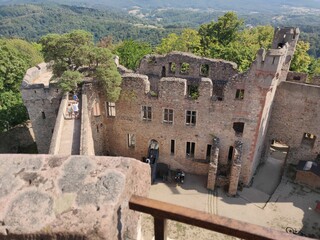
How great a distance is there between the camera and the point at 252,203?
2094cm

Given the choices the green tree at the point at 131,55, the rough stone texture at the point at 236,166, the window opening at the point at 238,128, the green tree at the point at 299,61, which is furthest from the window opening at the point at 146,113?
the green tree at the point at 299,61

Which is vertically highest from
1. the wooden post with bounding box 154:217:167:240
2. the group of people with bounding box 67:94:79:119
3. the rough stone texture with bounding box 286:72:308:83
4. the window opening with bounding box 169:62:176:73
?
the wooden post with bounding box 154:217:167:240

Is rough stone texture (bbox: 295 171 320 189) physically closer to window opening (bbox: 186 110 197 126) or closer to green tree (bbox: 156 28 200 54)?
window opening (bbox: 186 110 197 126)

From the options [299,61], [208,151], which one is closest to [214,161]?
[208,151]

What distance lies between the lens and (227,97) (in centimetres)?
1969

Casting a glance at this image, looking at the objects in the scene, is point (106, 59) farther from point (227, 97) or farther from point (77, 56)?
point (227, 97)

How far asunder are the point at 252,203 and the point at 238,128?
5.95m

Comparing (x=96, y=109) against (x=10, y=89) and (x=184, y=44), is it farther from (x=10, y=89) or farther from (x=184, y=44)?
(x=184, y=44)

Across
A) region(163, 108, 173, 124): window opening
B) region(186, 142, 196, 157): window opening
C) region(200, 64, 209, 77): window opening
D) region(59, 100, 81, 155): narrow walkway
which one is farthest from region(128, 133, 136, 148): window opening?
region(200, 64, 209, 77): window opening

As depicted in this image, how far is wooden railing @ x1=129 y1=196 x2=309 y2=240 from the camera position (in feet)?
7.73

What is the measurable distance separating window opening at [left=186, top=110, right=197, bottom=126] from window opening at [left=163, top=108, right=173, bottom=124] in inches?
50.2

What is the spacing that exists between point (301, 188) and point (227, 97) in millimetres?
10418

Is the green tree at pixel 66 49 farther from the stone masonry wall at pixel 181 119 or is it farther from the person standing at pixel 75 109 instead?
the stone masonry wall at pixel 181 119

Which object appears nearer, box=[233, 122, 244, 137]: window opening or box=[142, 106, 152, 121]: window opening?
box=[233, 122, 244, 137]: window opening
